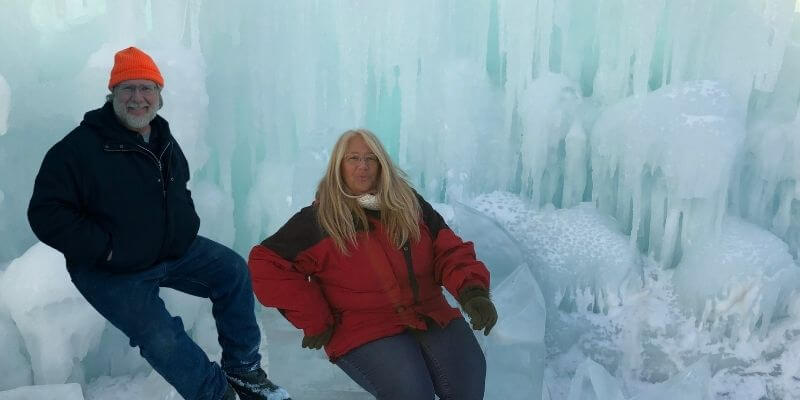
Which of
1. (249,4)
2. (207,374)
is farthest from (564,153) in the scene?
(207,374)

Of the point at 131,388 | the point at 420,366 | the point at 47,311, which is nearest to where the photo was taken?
the point at 420,366

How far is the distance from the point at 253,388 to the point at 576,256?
2.14 m

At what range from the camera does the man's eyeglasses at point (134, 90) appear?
1.90m

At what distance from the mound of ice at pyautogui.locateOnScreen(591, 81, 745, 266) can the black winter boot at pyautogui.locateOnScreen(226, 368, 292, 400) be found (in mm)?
2332

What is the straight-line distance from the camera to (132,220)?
6.01ft

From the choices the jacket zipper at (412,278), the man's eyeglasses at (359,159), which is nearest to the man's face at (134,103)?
the man's eyeglasses at (359,159)

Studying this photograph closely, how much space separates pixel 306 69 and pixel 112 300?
206cm

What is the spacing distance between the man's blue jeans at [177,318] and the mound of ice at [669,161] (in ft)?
7.56

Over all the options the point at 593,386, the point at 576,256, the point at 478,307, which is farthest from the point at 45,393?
the point at 576,256

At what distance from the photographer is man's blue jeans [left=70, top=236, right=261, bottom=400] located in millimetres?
1837

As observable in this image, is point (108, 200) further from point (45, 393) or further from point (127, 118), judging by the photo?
point (45, 393)

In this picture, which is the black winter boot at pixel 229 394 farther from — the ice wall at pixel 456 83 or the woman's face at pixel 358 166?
the ice wall at pixel 456 83

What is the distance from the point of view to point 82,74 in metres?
3.06

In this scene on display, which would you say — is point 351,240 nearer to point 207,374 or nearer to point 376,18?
point 207,374
